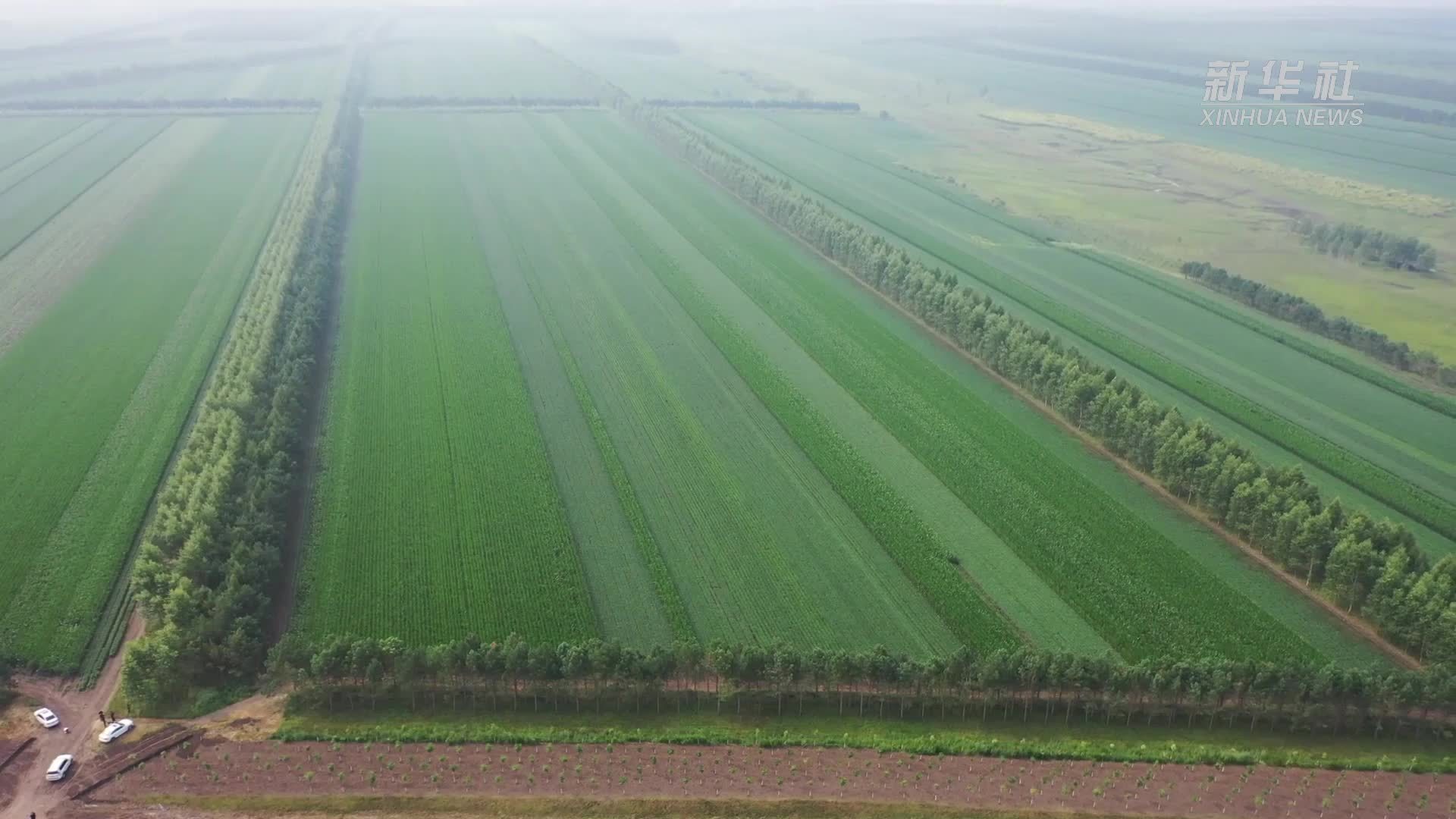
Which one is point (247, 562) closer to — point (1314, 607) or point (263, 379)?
point (263, 379)

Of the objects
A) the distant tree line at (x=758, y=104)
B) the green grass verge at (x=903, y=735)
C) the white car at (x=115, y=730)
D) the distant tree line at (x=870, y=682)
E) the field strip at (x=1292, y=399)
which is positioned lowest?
the white car at (x=115, y=730)

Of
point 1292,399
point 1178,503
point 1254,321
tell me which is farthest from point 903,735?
point 1254,321

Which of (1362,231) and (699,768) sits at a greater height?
(1362,231)

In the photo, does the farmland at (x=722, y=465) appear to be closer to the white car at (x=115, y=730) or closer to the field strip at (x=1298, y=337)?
the field strip at (x=1298, y=337)

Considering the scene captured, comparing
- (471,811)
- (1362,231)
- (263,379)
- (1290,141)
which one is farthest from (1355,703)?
(1290,141)

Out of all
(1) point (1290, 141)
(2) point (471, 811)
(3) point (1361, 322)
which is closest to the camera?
(2) point (471, 811)

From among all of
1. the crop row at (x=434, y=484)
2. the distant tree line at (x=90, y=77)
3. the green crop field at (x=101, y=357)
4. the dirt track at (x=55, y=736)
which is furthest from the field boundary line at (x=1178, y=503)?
the distant tree line at (x=90, y=77)

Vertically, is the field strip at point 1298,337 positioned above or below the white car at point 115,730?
above

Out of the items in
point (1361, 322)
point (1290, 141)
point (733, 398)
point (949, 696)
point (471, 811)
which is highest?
point (1290, 141)
